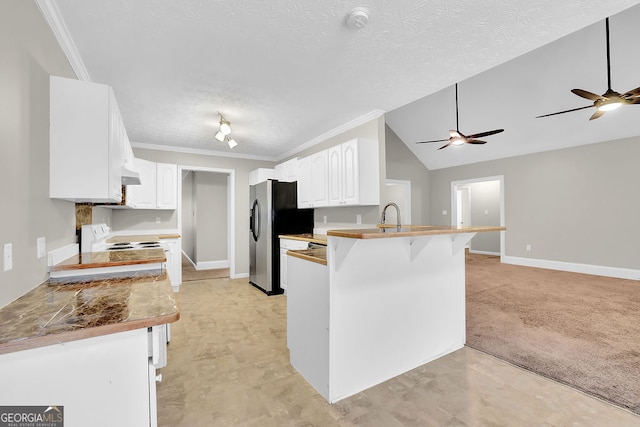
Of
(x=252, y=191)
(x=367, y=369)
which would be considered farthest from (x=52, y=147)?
(x=252, y=191)

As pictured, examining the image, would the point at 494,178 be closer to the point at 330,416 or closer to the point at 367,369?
the point at 367,369

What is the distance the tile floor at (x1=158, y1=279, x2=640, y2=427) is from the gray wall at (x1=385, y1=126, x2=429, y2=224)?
208 inches

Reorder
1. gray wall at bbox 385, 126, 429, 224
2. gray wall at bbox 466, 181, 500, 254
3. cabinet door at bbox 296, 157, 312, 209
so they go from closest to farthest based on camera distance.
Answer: cabinet door at bbox 296, 157, 312, 209, gray wall at bbox 385, 126, 429, 224, gray wall at bbox 466, 181, 500, 254

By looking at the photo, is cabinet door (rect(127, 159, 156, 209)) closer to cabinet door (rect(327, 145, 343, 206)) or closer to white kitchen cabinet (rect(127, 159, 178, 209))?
white kitchen cabinet (rect(127, 159, 178, 209))

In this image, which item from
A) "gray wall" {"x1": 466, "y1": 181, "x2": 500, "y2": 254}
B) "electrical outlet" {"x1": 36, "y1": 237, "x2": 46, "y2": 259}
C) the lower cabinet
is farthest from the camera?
"gray wall" {"x1": 466, "y1": 181, "x2": 500, "y2": 254}

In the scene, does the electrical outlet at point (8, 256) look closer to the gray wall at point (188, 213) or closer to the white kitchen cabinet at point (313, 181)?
the white kitchen cabinet at point (313, 181)

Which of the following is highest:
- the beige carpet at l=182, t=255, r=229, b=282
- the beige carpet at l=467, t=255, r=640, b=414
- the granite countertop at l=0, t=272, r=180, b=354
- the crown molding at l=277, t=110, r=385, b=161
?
the crown molding at l=277, t=110, r=385, b=161

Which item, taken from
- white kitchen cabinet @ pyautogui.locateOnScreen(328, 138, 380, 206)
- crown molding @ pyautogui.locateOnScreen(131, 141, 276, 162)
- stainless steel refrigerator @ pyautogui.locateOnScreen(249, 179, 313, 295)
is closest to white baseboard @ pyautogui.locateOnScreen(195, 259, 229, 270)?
stainless steel refrigerator @ pyautogui.locateOnScreen(249, 179, 313, 295)

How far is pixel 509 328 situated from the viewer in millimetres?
2926

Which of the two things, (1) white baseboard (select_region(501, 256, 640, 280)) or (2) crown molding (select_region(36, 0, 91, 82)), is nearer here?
(2) crown molding (select_region(36, 0, 91, 82))

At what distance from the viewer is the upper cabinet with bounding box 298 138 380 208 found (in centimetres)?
354

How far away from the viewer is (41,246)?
1.59 m

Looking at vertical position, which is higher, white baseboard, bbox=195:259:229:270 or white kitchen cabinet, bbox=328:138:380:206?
white kitchen cabinet, bbox=328:138:380:206

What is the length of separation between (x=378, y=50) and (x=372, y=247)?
159cm
